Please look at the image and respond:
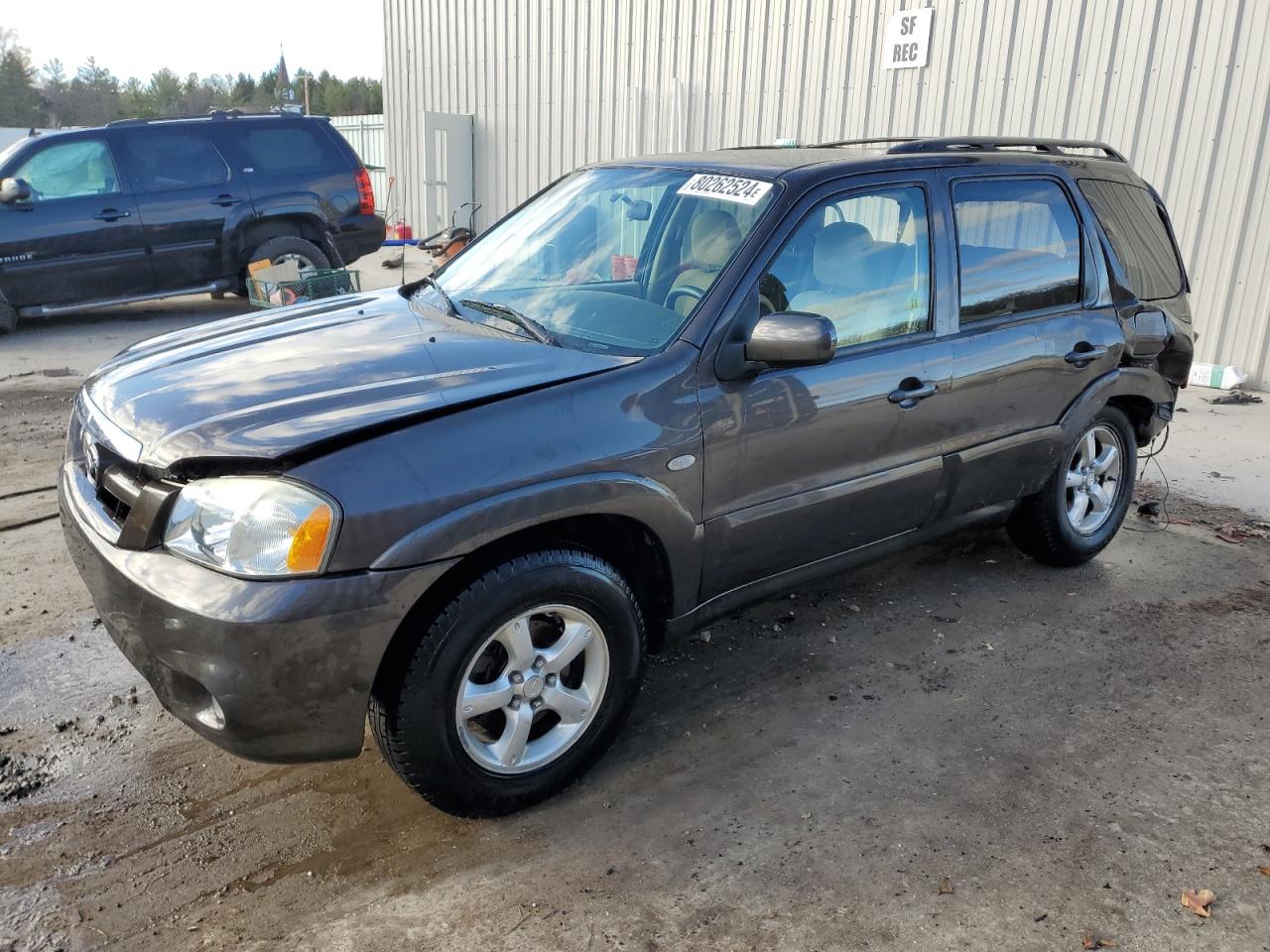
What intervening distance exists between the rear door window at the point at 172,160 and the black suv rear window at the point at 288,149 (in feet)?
1.12

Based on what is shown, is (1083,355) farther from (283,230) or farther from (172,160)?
(172,160)

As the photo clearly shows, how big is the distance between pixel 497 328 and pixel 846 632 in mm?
1891

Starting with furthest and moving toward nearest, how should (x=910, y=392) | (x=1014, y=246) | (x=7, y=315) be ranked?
1. (x=7, y=315)
2. (x=1014, y=246)
3. (x=910, y=392)

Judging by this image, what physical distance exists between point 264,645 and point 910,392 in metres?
2.33

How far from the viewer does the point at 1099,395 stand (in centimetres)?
435

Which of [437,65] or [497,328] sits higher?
[437,65]

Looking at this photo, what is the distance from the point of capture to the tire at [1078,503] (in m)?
4.45

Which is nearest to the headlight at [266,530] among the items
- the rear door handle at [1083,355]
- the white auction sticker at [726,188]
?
the white auction sticker at [726,188]

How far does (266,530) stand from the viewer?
7.73 ft

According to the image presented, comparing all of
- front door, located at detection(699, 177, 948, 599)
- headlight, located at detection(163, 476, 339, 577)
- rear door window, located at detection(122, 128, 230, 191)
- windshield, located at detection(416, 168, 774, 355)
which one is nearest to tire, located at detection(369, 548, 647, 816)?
headlight, located at detection(163, 476, 339, 577)

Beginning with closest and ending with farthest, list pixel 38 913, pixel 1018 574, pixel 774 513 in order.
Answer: pixel 38 913, pixel 774 513, pixel 1018 574

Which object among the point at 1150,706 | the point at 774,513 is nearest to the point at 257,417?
the point at 774,513

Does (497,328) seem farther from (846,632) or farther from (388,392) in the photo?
(846,632)

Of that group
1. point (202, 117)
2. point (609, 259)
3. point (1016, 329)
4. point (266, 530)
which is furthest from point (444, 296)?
point (202, 117)
